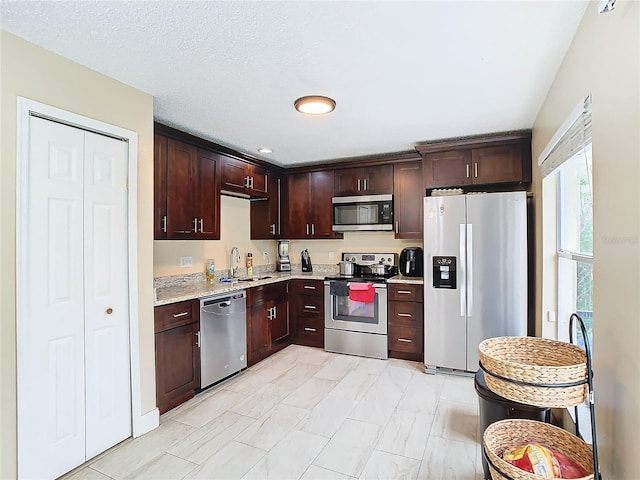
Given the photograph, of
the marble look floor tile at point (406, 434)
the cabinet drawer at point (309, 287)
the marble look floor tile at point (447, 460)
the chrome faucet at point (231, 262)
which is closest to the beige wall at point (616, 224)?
the marble look floor tile at point (447, 460)

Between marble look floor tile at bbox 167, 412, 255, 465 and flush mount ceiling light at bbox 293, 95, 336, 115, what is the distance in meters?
2.45

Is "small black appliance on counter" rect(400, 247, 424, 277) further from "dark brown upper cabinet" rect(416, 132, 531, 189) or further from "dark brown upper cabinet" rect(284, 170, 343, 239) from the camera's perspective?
"dark brown upper cabinet" rect(284, 170, 343, 239)

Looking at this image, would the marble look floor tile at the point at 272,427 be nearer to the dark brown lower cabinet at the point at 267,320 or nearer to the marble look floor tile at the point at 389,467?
the marble look floor tile at the point at 389,467

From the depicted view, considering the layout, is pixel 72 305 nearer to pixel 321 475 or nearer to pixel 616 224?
pixel 321 475

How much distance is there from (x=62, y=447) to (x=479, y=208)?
367cm

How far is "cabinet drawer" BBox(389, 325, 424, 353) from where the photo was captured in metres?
3.80

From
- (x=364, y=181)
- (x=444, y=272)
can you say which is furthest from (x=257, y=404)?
(x=364, y=181)

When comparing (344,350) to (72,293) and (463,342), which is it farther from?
(72,293)

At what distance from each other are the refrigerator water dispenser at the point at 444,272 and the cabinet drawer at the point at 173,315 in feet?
7.78

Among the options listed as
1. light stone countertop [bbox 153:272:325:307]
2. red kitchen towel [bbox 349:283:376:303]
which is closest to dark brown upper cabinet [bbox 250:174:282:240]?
light stone countertop [bbox 153:272:325:307]

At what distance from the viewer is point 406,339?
386 cm

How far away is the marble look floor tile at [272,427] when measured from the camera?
234 cm

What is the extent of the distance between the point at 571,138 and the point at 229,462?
2.75m

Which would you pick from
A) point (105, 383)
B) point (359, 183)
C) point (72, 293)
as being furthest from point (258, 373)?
point (359, 183)
